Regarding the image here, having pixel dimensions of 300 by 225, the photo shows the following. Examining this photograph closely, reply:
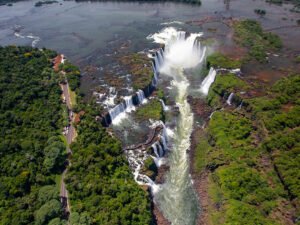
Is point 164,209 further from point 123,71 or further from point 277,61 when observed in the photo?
point 277,61

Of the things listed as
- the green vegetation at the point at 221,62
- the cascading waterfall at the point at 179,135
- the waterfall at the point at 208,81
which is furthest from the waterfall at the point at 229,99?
the green vegetation at the point at 221,62

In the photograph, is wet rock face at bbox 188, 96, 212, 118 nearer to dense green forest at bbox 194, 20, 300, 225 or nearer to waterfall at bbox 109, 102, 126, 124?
dense green forest at bbox 194, 20, 300, 225

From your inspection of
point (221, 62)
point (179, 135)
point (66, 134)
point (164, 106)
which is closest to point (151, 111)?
point (164, 106)

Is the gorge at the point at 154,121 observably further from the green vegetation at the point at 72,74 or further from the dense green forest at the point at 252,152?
the green vegetation at the point at 72,74

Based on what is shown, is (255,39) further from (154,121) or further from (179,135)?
(154,121)

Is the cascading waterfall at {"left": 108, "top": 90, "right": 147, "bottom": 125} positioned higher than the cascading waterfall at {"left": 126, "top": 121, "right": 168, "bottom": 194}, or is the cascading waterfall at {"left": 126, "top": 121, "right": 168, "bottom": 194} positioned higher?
Result: the cascading waterfall at {"left": 108, "top": 90, "right": 147, "bottom": 125}

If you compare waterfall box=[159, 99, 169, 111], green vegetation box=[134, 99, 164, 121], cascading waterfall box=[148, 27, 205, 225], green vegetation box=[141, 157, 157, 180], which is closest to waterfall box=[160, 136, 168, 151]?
cascading waterfall box=[148, 27, 205, 225]

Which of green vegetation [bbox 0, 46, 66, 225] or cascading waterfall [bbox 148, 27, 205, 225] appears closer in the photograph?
green vegetation [bbox 0, 46, 66, 225]
